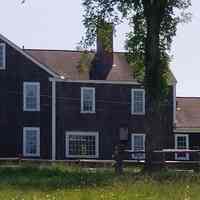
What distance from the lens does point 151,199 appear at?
49.0 feet

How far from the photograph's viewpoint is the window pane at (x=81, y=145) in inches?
2199

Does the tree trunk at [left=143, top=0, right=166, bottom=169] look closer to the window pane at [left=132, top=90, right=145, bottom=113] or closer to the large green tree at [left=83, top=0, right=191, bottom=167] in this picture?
the large green tree at [left=83, top=0, right=191, bottom=167]

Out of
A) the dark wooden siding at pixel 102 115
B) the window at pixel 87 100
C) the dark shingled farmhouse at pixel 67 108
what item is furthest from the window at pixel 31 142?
the window at pixel 87 100

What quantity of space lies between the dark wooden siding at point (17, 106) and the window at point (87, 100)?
8.67 feet

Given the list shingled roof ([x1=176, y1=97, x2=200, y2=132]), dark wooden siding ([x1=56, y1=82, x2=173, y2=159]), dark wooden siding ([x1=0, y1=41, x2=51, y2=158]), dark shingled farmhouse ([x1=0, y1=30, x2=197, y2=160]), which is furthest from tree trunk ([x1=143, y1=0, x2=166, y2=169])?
shingled roof ([x1=176, y1=97, x2=200, y2=132])

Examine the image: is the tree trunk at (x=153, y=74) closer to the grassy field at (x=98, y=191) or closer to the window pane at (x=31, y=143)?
the grassy field at (x=98, y=191)

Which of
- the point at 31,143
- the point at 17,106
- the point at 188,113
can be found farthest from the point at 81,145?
the point at 188,113

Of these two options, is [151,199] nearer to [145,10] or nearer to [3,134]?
[145,10]

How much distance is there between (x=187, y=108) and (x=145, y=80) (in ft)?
101

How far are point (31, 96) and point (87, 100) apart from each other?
4.18 m

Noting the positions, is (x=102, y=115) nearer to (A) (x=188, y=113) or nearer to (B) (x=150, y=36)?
(A) (x=188, y=113)

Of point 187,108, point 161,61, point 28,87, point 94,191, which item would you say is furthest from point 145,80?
point 187,108

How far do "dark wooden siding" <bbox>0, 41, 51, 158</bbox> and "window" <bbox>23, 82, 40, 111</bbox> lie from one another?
0.92 feet

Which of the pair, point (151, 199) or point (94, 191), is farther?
point (94, 191)
